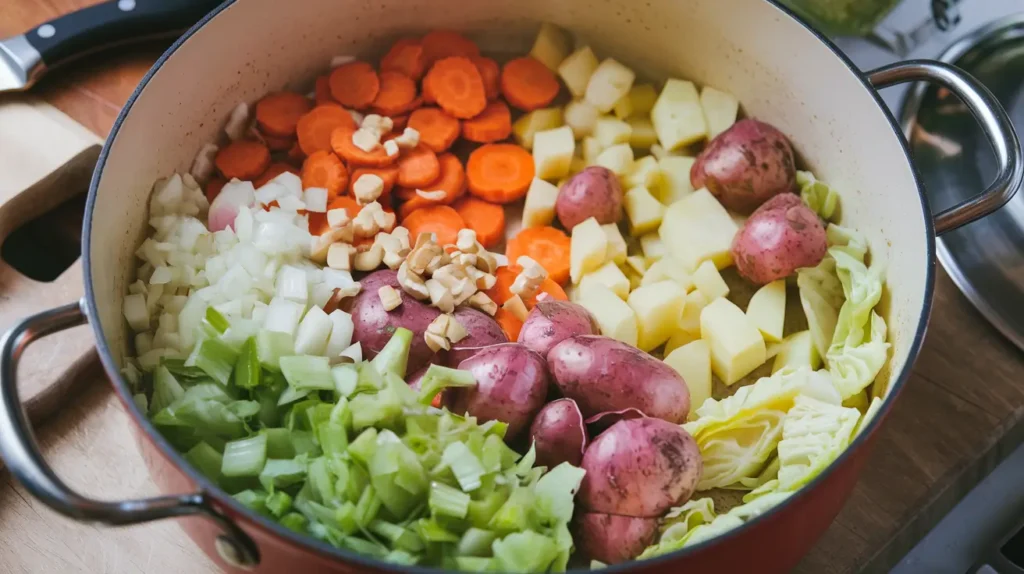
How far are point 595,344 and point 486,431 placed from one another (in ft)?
0.67

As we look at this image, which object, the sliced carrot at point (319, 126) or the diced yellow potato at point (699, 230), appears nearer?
the diced yellow potato at point (699, 230)

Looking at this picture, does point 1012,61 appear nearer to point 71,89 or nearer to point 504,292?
point 504,292

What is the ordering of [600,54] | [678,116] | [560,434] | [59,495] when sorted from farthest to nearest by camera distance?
1. [600,54]
2. [678,116]
3. [560,434]
4. [59,495]

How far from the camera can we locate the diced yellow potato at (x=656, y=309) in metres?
1.33

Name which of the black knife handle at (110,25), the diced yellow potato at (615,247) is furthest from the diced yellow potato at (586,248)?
the black knife handle at (110,25)

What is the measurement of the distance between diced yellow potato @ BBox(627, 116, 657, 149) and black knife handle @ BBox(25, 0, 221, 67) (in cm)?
84

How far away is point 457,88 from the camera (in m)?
1.59

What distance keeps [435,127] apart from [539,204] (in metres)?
0.26

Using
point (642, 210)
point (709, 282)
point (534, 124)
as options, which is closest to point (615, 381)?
point (709, 282)

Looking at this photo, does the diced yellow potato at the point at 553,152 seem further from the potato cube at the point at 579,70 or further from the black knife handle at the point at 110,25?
the black knife handle at the point at 110,25

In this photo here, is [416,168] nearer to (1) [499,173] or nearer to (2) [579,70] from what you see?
(1) [499,173]

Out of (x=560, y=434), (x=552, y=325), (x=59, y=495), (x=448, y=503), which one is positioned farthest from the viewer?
(x=552, y=325)

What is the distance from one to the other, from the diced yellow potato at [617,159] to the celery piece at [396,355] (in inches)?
21.4

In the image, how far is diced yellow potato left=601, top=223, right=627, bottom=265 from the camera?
145 centimetres
